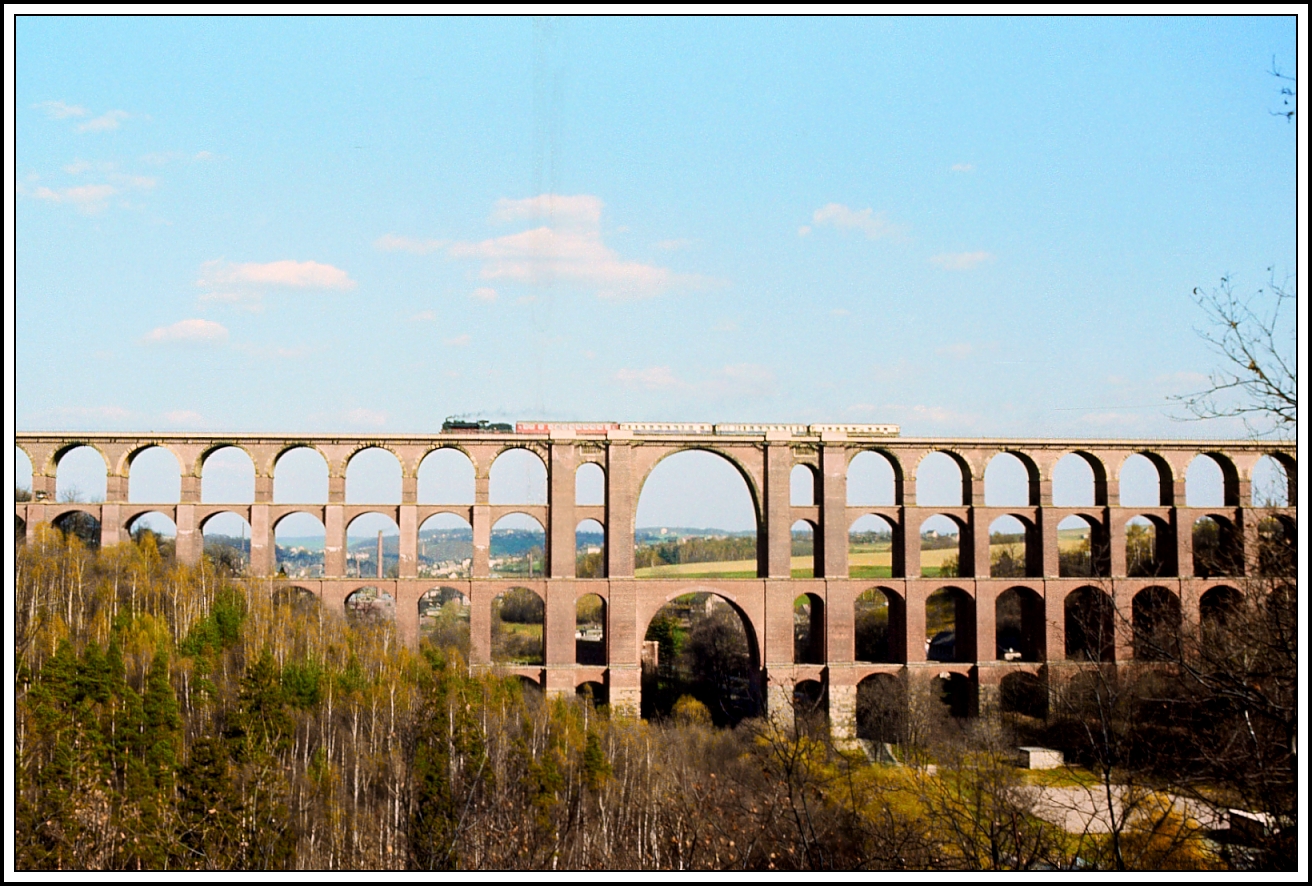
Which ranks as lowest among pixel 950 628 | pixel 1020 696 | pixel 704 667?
pixel 1020 696

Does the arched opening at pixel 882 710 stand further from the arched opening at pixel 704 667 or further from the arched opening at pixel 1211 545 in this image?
the arched opening at pixel 1211 545

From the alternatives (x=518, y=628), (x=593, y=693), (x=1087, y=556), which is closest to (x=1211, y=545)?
(x=1087, y=556)

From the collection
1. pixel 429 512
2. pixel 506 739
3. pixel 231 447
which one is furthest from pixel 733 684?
pixel 231 447

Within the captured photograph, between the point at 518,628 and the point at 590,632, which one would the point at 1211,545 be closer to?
the point at 590,632

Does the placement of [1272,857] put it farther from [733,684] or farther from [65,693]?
[733,684]

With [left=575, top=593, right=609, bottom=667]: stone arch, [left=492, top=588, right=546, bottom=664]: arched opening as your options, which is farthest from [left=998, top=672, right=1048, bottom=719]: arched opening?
[left=492, top=588, right=546, bottom=664]: arched opening

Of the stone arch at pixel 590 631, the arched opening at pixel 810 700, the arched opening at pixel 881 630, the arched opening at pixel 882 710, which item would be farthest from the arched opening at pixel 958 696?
the stone arch at pixel 590 631
